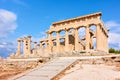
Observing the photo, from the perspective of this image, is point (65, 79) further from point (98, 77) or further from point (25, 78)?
point (25, 78)

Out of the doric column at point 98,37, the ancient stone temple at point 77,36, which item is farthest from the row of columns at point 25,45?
the doric column at point 98,37

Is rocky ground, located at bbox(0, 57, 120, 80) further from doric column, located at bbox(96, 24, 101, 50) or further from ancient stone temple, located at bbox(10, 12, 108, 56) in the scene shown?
doric column, located at bbox(96, 24, 101, 50)

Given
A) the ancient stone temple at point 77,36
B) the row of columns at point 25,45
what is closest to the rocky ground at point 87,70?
the ancient stone temple at point 77,36

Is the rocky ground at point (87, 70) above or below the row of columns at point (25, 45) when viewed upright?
below

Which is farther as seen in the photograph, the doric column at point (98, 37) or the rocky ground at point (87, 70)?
the doric column at point (98, 37)

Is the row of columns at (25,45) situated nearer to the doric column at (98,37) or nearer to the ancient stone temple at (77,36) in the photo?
the ancient stone temple at (77,36)

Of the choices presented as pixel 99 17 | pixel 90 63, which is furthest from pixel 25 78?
pixel 99 17

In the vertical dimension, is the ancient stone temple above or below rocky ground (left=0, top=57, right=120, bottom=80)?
above

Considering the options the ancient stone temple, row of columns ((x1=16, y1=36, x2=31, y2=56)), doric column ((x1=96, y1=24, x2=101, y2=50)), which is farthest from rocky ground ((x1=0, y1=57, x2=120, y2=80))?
row of columns ((x1=16, y1=36, x2=31, y2=56))

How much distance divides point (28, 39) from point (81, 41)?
1648 cm

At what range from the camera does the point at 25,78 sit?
16406 mm

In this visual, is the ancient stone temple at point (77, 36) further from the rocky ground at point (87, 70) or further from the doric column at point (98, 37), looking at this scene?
the rocky ground at point (87, 70)

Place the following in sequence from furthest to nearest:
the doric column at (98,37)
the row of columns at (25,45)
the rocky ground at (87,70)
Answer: the row of columns at (25,45), the doric column at (98,37), the rocky ground at (87,70)

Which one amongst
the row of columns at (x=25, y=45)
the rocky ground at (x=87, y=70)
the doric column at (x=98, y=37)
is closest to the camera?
the rocky ground at (x=87, y=70)
